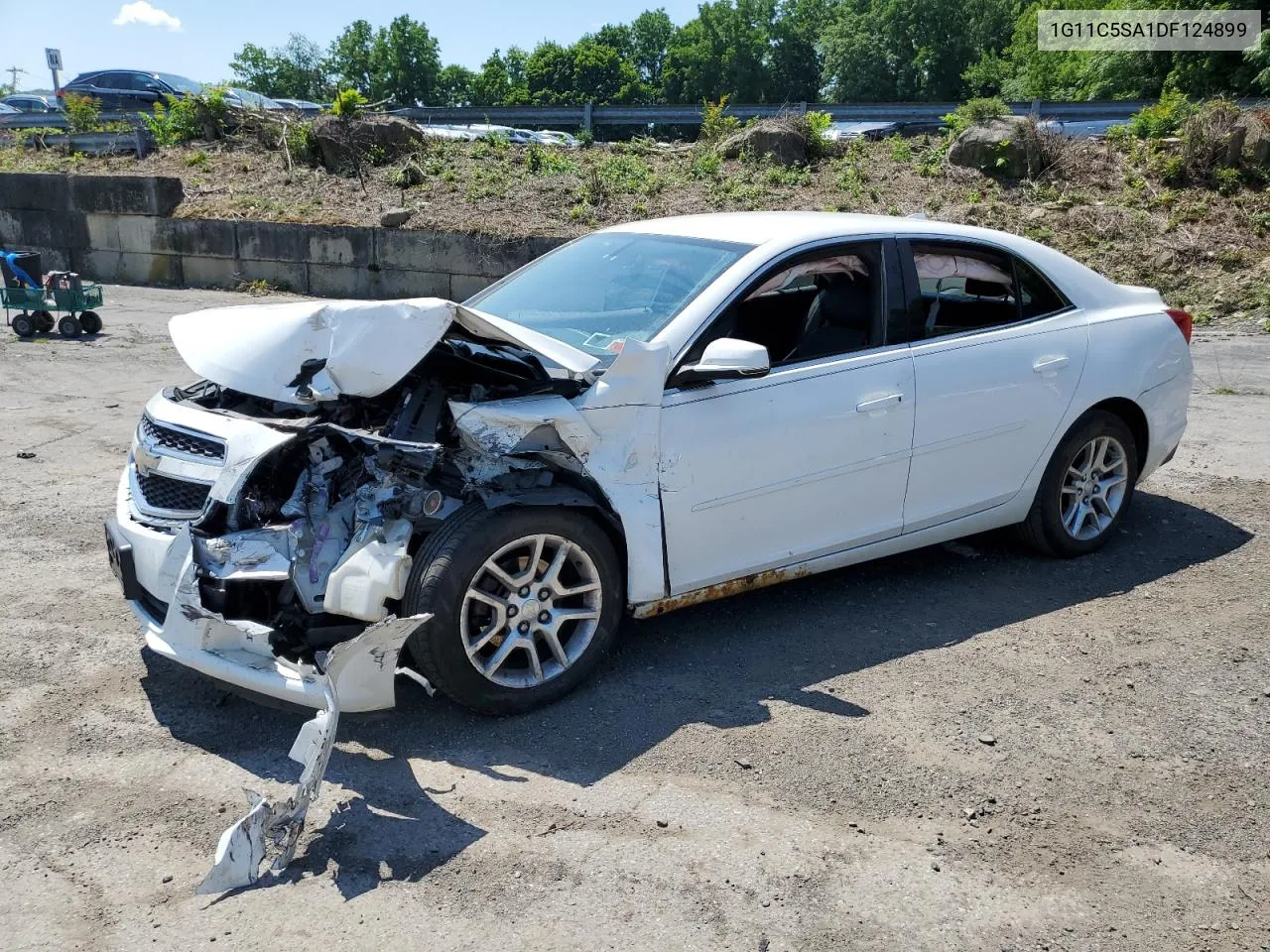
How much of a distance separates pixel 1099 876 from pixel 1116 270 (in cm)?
1185

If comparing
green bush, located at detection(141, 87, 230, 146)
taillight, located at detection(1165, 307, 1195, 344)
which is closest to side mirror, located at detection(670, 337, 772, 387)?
taillight, located at detection(1165, 307, 1195, 344)

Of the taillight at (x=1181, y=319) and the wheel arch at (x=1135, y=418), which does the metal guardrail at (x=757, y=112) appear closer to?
the taillight at (x=1181, y=319)

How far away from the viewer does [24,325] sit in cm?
1202

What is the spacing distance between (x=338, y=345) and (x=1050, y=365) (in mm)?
3190

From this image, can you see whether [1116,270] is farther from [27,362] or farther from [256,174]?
[256,174]

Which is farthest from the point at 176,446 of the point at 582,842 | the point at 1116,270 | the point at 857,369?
the point at 1116,270

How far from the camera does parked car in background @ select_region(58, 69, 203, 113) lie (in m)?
27.1

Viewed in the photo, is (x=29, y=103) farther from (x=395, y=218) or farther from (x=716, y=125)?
(x=716, y=125)

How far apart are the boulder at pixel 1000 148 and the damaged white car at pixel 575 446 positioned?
1126cm

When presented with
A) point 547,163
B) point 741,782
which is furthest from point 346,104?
point 741,782

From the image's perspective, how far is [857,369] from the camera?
4.39m

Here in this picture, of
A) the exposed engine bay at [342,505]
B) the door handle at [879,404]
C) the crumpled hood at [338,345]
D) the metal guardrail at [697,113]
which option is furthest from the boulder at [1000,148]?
the exposed engine bay at [342,505]

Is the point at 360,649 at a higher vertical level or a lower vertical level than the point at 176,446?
lower

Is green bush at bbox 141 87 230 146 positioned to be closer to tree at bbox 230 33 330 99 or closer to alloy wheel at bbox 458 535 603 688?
alloy wheel at bbox 458 535 603 688
